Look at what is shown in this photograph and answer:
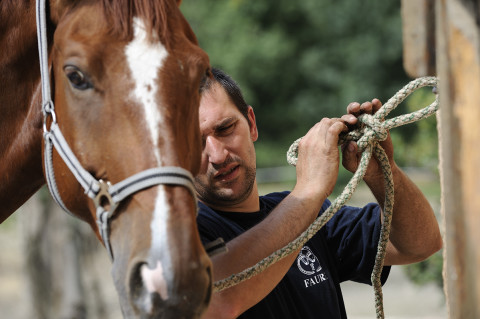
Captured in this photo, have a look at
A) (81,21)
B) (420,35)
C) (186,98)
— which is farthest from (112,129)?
(420,35)

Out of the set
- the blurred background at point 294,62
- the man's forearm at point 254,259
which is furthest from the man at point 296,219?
the blurred background at point 294,62

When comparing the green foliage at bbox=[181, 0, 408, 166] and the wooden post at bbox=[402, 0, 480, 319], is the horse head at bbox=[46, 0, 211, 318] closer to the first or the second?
the wooden post at bbox=[402, 0, 480, 319]

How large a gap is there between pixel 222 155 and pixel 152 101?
0.80m

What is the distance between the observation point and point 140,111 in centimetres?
165

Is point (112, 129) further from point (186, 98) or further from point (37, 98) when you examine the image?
point (37, 98)

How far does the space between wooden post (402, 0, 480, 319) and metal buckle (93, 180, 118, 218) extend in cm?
85

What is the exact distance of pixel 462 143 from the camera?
1274 mm

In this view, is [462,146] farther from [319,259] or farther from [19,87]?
[19,87]

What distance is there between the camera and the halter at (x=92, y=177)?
161 centimetres

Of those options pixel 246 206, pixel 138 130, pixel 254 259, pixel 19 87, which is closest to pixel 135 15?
pixel 138 130

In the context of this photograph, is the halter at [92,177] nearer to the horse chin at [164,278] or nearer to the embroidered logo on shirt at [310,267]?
the horse chin at [164,278]

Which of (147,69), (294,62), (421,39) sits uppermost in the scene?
(421,39)

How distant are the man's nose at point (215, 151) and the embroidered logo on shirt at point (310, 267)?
50cm

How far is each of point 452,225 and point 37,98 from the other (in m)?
1.37
